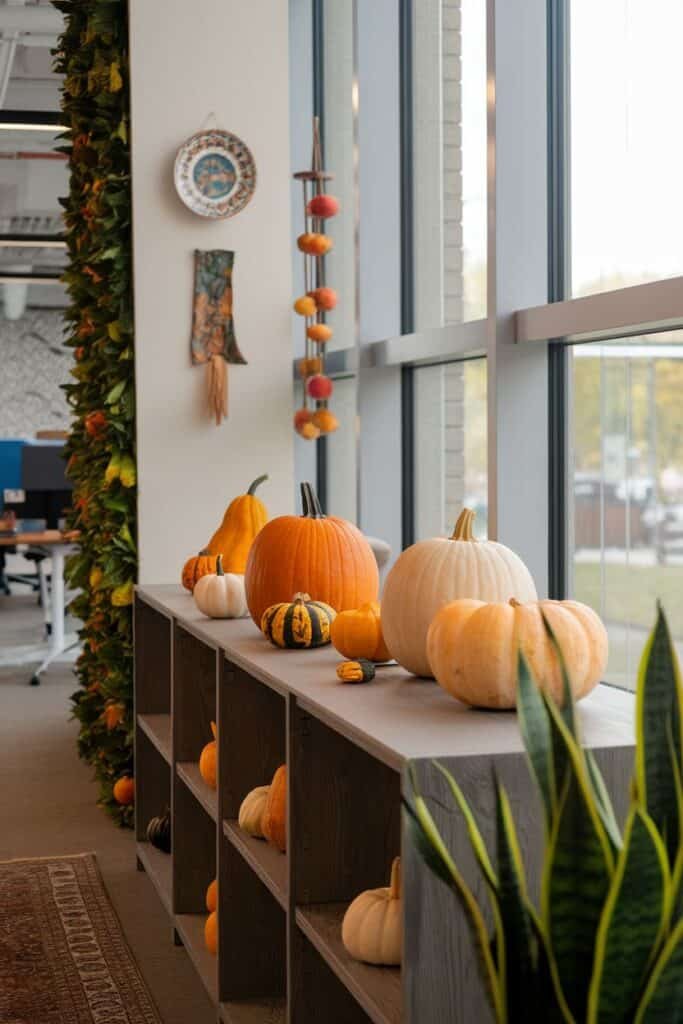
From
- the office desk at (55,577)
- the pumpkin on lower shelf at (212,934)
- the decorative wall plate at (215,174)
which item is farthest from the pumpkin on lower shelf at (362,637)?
the office desk at (55,577)

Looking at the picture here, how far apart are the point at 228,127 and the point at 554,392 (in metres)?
1.83

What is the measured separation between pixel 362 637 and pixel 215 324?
2415 mm

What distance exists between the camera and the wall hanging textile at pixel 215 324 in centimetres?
444

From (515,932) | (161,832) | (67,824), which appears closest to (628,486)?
(161,832)

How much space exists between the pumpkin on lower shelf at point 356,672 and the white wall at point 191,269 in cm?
242

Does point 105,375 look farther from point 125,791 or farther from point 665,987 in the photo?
point 665,987

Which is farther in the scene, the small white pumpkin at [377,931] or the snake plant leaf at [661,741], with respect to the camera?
the small white pumpkin at [377,931]

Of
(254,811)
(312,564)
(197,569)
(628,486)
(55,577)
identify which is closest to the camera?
(254,811)

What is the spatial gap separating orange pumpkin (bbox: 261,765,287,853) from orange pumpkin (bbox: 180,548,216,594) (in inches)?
39.1

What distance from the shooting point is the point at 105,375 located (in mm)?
4602

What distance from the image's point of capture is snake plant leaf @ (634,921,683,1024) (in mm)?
1247

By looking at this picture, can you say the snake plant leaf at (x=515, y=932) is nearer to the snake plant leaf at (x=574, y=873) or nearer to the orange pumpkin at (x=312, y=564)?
the snake plant leaf at (x=574, y=873)

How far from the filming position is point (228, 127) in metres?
4.46

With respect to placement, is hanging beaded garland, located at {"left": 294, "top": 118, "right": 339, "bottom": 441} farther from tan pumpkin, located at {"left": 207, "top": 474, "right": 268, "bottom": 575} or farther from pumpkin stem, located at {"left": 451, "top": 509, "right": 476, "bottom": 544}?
pumpkin stem, located at {"left": 451, "top": 509, "right": 476, "bottom": 544}
